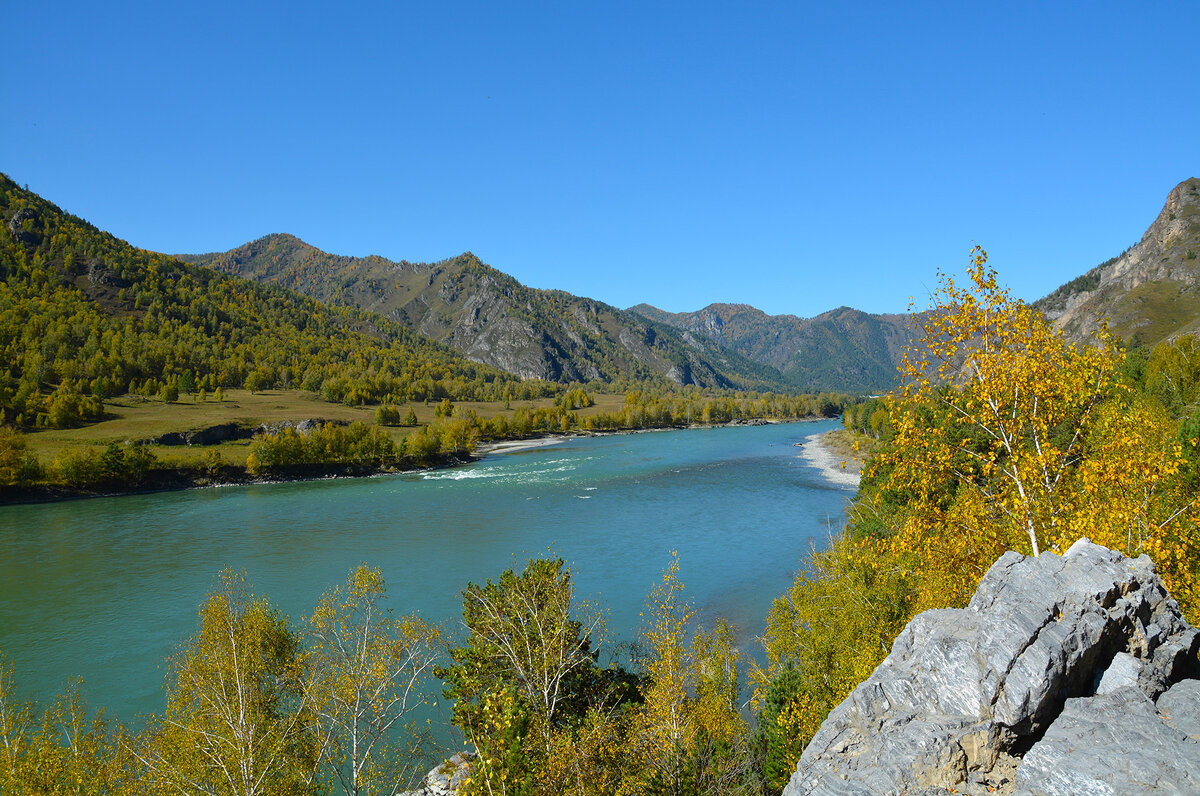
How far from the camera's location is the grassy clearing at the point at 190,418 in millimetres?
98419

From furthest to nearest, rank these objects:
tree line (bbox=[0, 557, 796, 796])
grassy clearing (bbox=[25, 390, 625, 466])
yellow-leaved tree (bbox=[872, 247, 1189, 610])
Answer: grassy clearing (bbox=[25, 390, 625, 466]) < tree line (bbox=[0, 557, 796, 796]) < yellow-leaved tree (bbox=[872, 247, 1189, 610])

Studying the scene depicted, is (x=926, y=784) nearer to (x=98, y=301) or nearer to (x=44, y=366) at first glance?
(x=44, y=366)

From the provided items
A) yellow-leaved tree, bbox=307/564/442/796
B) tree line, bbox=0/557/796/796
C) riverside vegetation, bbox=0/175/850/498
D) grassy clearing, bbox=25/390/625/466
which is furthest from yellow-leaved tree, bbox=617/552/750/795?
grassy clearing, bbox=25/390/625/466

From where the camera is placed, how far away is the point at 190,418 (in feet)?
396

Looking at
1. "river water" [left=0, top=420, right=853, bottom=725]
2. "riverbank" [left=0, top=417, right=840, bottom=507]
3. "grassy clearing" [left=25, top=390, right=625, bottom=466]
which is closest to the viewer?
"river water" [left=0, top=420, right=853, bottom=725]

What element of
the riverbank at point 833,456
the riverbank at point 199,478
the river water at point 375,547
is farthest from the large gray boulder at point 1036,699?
the riverbank at point 199,478

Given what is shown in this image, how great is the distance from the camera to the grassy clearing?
98.4 meters

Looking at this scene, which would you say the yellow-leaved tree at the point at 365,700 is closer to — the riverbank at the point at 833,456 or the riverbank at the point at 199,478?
the riverbank at the point at 833,456

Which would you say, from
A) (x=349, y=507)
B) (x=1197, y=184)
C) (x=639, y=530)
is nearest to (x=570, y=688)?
(x=639, y=530)

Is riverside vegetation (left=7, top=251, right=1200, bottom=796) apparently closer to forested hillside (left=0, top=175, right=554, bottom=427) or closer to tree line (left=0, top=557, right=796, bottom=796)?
tree line (left=0, top=557, right=796, bottom=796)

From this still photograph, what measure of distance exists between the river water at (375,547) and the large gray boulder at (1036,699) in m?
25.6

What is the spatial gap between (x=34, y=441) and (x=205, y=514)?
50184 mm

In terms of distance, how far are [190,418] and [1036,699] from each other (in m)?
142

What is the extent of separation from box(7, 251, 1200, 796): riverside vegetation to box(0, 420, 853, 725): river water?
316 inches
